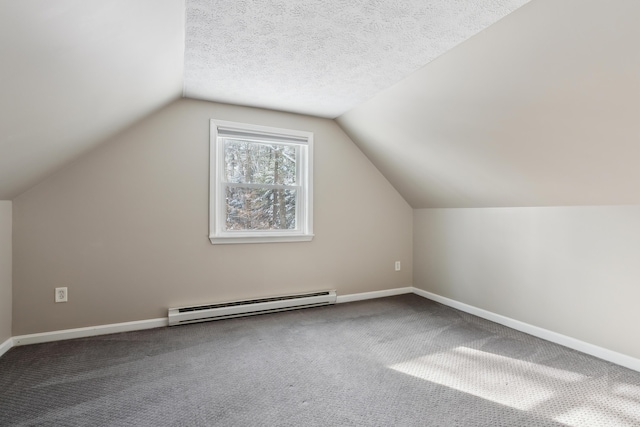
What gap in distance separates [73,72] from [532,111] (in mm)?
2531

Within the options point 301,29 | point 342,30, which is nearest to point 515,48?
point 342,30

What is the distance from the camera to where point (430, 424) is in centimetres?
165

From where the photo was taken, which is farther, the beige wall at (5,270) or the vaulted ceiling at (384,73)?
the beige wall at (5,270)

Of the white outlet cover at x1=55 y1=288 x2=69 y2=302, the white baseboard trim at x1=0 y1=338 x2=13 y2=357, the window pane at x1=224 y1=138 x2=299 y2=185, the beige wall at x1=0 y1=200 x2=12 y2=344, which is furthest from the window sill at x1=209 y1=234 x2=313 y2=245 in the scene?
the white baseboard trim at x1=0 y1=338 x2=13 y2=357

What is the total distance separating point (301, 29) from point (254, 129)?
159 centimetres

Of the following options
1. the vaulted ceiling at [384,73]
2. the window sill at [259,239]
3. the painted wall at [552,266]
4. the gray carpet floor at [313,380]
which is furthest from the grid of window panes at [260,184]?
the painted wall at [552,266]

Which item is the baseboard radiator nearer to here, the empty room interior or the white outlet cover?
the empty room interior

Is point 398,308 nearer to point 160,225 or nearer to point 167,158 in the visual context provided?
point 160,225

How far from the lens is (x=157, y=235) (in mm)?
3008

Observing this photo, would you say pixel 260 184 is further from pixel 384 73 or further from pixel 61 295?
pixel 61 295

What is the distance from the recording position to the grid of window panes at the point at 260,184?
11.2 feet

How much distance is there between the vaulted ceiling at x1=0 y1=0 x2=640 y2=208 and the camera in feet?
4.70

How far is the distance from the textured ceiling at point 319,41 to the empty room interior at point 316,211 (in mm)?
17

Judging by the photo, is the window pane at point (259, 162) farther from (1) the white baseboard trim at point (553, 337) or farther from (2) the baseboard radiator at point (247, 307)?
(1) the white baseboard trim at point (553, 337)
